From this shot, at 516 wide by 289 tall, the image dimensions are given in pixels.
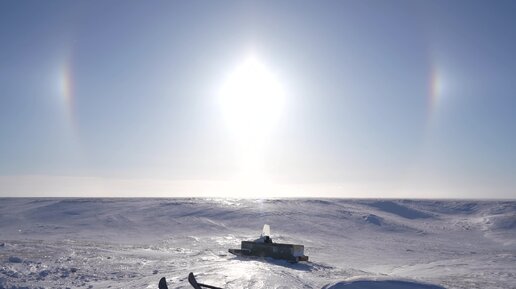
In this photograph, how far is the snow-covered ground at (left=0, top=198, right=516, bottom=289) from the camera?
42.2ft

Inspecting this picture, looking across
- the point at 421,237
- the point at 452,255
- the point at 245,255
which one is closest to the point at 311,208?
the point at 421,237

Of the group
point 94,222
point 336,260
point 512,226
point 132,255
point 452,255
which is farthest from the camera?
point 512,226

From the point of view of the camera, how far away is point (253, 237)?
94.7ft

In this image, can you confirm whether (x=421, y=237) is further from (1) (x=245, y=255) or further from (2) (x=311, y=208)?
(1) (x=245, y=255)

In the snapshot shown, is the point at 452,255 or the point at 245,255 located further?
the point at 452,255

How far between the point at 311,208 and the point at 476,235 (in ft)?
52.3

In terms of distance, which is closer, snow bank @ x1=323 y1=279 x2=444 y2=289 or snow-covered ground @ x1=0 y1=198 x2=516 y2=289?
snow bank @ x1=323 y1=279 x2=444 y2=289

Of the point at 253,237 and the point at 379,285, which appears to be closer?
the point at 379,285

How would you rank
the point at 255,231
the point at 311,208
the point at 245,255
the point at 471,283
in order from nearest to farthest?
1. the point at 471,283
2. the point at 245,255
3. the point at 255,231
4. the point at 311,208

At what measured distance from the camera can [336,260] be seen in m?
21.4


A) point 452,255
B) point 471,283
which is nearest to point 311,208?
point 452,255

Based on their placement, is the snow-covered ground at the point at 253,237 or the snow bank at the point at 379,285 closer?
the snow bank at the point at 379,285

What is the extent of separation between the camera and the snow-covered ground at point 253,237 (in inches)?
507

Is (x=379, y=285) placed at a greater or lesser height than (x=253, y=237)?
greater
